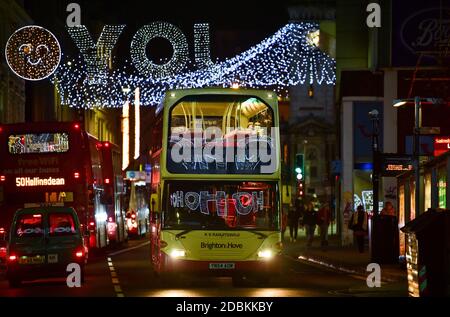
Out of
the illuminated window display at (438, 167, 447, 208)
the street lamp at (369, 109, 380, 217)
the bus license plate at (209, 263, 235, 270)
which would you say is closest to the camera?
the illuminated window display at (438, 167, 447, 208)

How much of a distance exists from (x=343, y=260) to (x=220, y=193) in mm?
12650

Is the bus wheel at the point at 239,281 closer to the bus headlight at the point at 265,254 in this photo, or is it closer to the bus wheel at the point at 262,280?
the bus wheel at the point at 262,280

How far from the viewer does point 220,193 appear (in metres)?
24.2

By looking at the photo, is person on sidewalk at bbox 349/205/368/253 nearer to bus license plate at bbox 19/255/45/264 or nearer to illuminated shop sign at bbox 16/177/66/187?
illuminated shop sign at bbox 16/177/66/187

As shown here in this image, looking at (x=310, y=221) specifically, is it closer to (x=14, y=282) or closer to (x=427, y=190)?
(x=427, y=190)

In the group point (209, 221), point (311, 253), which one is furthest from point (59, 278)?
point (311, 253)

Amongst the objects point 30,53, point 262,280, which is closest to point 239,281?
point 262,280

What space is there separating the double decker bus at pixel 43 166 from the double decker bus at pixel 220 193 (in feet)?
30.7

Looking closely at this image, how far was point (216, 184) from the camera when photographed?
24.2 metres

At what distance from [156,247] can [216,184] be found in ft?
9.42

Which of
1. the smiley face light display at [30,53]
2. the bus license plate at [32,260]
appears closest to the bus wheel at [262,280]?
the bus license plate at [32,260]

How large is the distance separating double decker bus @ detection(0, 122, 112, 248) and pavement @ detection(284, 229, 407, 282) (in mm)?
7199

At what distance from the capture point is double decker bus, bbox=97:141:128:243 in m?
42.5

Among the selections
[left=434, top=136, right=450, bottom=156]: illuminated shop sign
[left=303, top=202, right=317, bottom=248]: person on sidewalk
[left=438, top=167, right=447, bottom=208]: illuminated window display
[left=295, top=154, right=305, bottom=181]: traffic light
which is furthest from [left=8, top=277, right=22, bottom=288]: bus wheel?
[left=295, top=154, right=305, bottom=181]: traffic light
